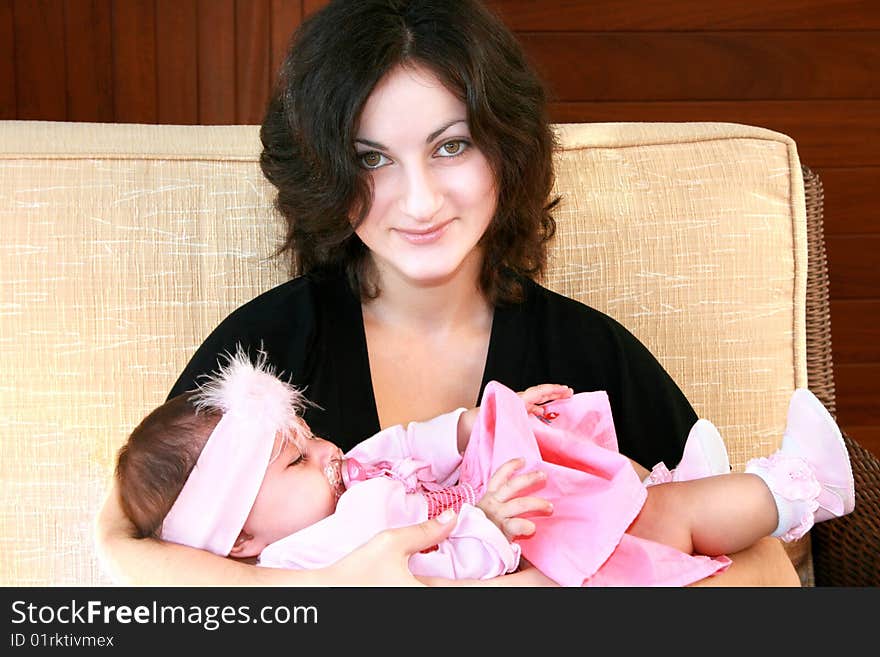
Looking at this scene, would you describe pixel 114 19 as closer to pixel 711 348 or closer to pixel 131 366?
pixel 131 366

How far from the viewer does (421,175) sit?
1.40 m

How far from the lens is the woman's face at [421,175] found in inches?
54.9

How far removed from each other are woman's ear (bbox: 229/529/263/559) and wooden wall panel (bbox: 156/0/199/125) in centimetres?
173

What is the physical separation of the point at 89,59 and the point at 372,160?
166 cm

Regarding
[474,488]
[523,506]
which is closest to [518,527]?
[523,506]

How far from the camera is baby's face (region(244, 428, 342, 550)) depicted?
1.36 metres

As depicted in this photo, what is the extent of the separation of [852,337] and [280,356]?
215 cm

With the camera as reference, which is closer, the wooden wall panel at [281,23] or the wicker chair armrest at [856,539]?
the wicker chair armrest at [856,539]

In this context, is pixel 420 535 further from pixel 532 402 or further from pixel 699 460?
pixel 699 460

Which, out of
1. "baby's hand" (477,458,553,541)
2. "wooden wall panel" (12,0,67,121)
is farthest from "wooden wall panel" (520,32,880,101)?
"baby's hand" (477,458,553,541)

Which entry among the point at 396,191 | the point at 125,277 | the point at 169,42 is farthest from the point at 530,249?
the point at 169,42

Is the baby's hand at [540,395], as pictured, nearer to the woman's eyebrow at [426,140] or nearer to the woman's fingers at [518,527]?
the woman's fingers at [518,527]

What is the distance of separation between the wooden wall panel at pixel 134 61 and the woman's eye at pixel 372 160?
1580 millimetres

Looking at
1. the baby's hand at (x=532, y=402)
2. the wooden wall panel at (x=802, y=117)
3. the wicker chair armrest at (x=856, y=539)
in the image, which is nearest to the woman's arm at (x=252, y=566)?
the baby's hand at (x=532, y=402)
